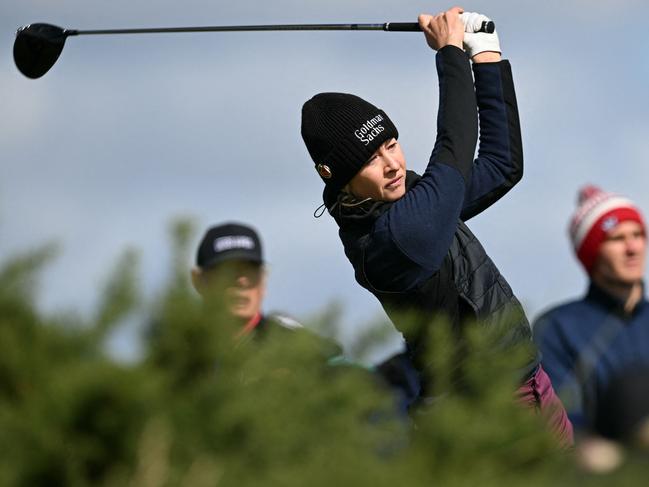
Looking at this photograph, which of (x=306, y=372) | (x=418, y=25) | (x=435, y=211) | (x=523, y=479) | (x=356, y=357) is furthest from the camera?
(x=418, y=25)

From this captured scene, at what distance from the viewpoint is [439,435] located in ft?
6.41

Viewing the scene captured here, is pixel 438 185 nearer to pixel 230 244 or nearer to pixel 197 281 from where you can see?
pixel 230 244

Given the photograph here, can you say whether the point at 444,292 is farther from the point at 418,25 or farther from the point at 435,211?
the point at 418,25

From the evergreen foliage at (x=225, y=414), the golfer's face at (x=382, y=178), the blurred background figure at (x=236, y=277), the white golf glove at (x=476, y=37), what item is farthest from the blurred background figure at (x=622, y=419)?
the white golf glove at (x=476, y=37)

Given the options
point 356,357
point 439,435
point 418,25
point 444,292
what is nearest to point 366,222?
point 444,292

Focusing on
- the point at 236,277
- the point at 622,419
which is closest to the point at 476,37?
the point at 622,419

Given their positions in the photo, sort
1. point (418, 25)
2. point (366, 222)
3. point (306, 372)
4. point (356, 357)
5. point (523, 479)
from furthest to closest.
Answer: point (418, 25), point (366, 222), point (356, 357), point (306, 372), point (523, 479)

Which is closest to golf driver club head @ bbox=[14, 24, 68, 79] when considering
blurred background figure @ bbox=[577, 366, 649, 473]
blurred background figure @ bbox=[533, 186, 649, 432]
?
blurred background figure @ bbox=[533, 186, 649, 432]

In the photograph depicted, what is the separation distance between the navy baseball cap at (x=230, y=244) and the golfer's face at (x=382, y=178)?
455 millimetres

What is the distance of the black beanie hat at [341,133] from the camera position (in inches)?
189

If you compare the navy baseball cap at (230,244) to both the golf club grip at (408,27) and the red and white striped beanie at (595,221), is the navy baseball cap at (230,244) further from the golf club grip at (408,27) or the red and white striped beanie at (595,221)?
the red and white striped beanie at (595,221)

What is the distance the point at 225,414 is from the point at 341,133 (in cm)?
294

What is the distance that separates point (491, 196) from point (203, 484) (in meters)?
3.17

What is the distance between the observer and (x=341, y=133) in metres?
4.88
